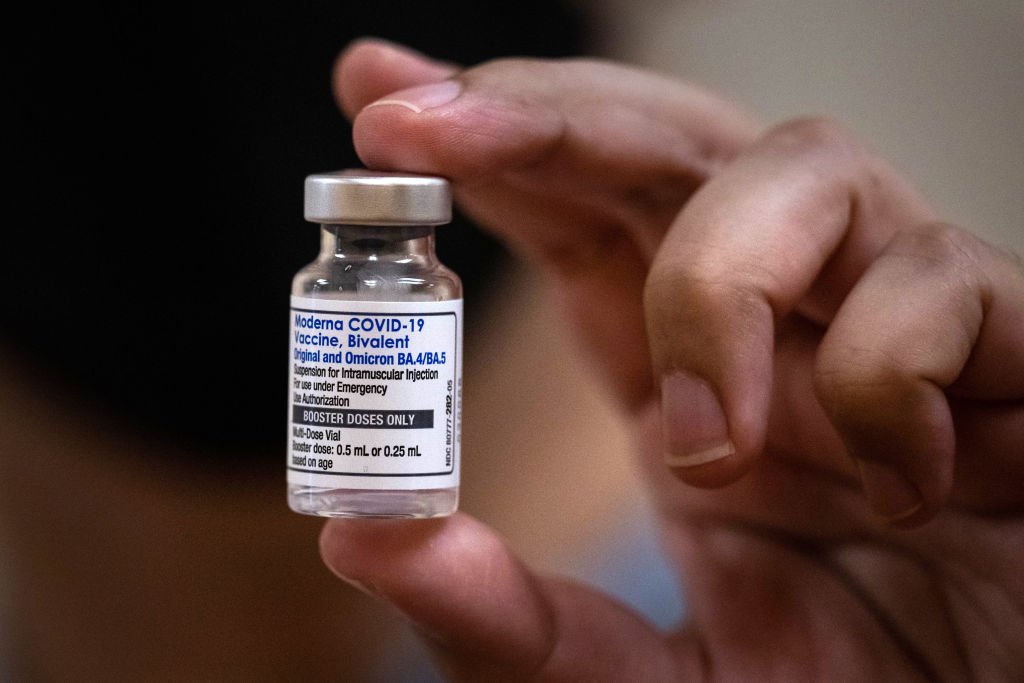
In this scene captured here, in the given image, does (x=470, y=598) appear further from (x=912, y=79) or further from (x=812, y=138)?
(x=912, y=79)

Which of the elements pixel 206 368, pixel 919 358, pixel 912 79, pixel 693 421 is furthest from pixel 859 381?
pixel 912 79

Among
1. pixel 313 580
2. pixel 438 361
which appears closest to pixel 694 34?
pixel 313 580

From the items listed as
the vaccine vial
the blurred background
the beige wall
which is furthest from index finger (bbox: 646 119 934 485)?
the beige wall

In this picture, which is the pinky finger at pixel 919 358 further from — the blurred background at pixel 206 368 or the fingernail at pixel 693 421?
the blurred background at pixel 206 368

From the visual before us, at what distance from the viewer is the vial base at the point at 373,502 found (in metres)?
0.97

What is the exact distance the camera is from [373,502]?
0.98 metres

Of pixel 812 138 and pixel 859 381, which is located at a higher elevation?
pixel 812 138

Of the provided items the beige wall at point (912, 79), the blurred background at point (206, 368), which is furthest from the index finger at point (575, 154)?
the beige wall at point (912, 79)

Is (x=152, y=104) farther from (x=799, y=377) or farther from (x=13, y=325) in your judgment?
(x=799, y=377)

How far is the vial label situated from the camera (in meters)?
0.92

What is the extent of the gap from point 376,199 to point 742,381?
0.39 meters

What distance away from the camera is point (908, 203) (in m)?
1.07

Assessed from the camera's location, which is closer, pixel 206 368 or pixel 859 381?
pixel 859 381

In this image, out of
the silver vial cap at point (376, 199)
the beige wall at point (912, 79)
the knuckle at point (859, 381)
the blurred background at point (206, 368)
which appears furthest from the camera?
the beige wall at point (912, 79)
